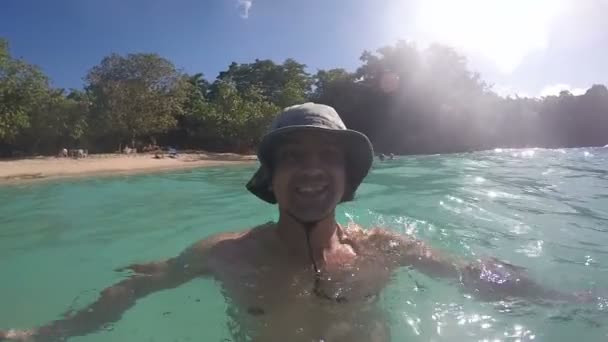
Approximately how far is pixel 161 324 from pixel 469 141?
41918 mm

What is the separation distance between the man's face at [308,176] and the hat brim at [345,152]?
5 centimetres

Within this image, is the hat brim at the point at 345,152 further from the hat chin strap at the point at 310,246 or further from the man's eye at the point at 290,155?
the hat chin strap at the point at 310,246

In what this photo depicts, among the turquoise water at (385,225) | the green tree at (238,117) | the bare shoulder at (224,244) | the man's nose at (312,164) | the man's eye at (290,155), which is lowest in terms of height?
the turquoise water at (385,225)

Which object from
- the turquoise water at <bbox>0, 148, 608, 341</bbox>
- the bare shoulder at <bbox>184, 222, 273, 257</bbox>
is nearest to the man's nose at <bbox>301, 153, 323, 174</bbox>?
the bare shoulder at <bbox>184, 222, 273, 257</bbox>

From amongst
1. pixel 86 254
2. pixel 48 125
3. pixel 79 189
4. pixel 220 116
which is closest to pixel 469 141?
pixel 220 116

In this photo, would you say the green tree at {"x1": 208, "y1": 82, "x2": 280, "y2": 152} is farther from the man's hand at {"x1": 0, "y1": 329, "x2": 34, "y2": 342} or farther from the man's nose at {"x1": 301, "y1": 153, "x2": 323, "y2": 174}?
the man's hand at {"x1": 0, "y1": 329, "x2": 34, "y2": 342}

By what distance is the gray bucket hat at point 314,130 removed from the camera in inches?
81.1

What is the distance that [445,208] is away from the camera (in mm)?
6168

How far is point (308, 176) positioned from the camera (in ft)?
6.75

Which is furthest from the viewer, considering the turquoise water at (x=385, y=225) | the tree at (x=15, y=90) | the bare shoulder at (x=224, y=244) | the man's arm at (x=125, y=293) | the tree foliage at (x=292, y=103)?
the tree foliage at (x=292, y=103)

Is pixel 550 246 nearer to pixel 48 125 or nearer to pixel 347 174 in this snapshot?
pixel 347 174

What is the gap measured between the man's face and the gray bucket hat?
0.06 meters

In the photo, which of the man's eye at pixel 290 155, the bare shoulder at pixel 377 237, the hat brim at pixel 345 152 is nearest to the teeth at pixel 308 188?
the man's eye at pixel 290 155

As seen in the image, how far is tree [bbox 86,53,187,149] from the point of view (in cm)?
2788
